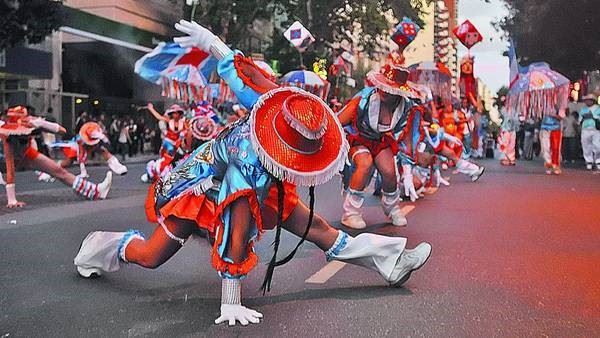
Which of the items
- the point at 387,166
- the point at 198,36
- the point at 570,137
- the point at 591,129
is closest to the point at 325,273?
the point at 198,36

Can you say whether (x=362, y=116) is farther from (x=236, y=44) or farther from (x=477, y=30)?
(x=236, y=44)

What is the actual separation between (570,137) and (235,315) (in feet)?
78.6

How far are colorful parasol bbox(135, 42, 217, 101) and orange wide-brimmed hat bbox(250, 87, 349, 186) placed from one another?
1.13 meters

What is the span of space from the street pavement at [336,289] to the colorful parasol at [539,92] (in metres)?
9.42

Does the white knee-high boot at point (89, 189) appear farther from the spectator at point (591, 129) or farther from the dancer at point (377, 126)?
the spectator at point (591, 129)

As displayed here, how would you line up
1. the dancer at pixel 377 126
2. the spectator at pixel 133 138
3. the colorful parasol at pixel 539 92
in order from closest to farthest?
1. the dancer at pixel 377 126
2. the colorful parasol at pixel 539 92
3. the spectator at pixel 133 138

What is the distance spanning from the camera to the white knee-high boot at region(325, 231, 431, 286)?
5.21m

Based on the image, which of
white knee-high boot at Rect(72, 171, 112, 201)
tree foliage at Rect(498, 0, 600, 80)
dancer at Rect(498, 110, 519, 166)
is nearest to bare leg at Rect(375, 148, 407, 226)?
white knee-high boot at Rect(72, 171, 112, 201)

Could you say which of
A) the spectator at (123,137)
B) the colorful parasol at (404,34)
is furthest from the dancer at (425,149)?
the spectator at (123,137)

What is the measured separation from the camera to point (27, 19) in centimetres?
1920

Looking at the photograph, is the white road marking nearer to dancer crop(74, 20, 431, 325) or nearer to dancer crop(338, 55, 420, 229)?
dancer crop(74, 20, 431, 325)

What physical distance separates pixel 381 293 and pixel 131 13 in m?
23.5

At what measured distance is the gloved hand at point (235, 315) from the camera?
178 inches

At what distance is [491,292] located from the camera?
5.38 metres
